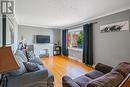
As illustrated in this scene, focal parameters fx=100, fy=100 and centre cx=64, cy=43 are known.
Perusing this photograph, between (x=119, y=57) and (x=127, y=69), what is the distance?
1.91 meters

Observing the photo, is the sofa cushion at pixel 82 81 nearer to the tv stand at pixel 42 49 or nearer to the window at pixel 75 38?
the window at pixel 75 38

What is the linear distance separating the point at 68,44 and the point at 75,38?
3.12 ft

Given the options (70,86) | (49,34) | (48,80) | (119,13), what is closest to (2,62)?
(70,86)

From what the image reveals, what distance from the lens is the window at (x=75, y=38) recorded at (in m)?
5.74

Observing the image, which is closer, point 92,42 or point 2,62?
point 2,62

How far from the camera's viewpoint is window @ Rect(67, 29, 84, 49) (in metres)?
5.74

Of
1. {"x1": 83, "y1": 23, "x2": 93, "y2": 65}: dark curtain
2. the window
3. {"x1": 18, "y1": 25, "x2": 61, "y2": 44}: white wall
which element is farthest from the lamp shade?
{"x1": 18, "y1": 25, "x2": 61, "y2": 44}: white wall

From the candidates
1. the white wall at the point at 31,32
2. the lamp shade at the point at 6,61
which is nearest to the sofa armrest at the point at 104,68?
the lamp shade at the point at 6,61

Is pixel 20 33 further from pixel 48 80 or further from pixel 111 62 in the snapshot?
pixel 111 62

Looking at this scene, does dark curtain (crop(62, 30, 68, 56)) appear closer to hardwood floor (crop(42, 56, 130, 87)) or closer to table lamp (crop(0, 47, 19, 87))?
hardwood floor (crop(42, 56, 130, 87))

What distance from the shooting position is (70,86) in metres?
1.39

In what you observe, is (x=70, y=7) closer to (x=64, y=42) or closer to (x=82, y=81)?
(x=82, y=81)

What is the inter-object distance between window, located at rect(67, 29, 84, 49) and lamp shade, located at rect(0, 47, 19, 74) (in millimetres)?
4647

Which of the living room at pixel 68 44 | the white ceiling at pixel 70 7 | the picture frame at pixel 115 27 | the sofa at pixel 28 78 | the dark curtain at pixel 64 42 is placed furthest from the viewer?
the dark curtain at pixel 64 42
